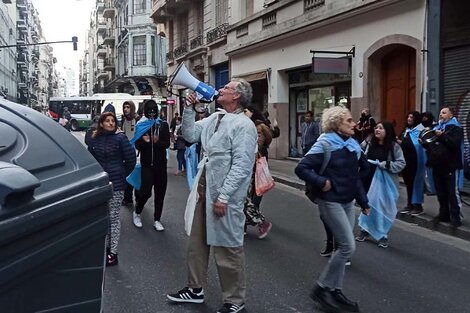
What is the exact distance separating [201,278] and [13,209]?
314 cm

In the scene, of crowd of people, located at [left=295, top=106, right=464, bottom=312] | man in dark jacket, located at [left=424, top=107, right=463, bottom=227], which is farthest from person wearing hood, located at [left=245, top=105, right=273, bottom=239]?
man in dark jacket, located at [left=424, top=107, right=463, bottom=227]

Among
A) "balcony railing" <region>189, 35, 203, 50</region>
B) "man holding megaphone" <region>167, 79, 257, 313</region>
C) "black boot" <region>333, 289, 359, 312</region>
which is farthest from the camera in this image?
"balcony railing" <region>189, 35, 203, 50</region>

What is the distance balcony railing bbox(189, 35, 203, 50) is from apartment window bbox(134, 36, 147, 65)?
19.9 m

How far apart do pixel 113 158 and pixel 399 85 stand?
9.28 metres

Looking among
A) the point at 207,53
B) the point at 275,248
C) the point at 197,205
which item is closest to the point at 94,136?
the point at 197,205

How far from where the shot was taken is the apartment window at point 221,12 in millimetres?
24416

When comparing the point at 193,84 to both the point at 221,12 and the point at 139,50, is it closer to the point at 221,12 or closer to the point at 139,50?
the point at 221,12

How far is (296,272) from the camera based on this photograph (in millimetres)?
5805

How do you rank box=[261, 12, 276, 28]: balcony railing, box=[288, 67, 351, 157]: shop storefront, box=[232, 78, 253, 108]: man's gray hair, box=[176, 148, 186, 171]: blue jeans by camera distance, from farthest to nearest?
box=[261, 12, 276, 28]: balcony railing → box=[288, 67, 351, 157]: shop storefront → box=[176, 148, 186, 171]: blue jeans → box=[232, 78, 253, 108]: man's gray hair

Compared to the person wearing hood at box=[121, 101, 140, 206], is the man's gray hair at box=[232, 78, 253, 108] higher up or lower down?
higher up

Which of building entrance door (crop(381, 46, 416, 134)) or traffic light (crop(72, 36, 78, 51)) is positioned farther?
traffic light (crop(72, 36, 78, 51))

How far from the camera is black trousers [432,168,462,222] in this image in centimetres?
814

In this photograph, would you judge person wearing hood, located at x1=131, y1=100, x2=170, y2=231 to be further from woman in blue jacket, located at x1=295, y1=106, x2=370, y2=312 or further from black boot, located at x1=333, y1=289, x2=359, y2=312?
black boot, located at x1=333, y1=289, x2=359, y2=312

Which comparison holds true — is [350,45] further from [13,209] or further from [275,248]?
[13,209]
